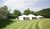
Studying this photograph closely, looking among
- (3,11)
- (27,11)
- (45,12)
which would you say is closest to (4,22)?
(3,11)

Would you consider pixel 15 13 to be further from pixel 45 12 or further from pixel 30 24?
pixel 45 12

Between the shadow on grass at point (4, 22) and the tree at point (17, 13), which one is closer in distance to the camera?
the shadow on grass at point (4, 22)

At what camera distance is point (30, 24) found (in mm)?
2281

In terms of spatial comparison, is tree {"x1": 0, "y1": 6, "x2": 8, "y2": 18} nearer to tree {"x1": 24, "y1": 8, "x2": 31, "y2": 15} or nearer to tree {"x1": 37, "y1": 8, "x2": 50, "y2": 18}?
tree {"x1": 24, "y1": 8, "x2": 31, "y2": 15}

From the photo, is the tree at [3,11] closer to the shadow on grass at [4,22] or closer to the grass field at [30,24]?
the shadow on grass at [4,22]

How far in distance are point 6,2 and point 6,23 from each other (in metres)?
0.45

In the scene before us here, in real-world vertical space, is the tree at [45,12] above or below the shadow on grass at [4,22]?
above

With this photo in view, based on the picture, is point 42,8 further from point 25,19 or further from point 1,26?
point 1,26

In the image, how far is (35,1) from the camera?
7.96ft

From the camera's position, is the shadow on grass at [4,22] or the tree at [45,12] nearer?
the shadow on grass at [4,22]

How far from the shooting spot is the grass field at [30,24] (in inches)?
88.3

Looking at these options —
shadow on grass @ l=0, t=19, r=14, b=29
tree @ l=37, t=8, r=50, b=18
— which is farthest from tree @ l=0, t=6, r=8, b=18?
tree @ l=37, t=8, r=50, b=18

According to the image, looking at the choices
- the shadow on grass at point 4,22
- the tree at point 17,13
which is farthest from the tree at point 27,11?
the shadow on grass at point 4,22

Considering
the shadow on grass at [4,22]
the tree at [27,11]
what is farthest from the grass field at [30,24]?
the tree at [27,11]
